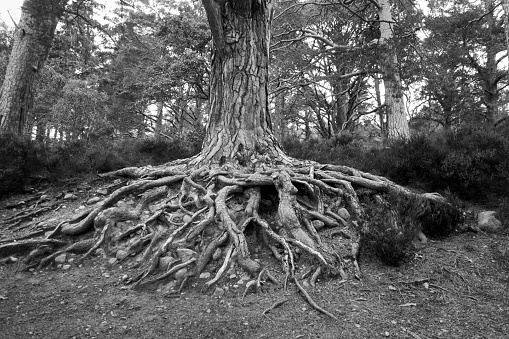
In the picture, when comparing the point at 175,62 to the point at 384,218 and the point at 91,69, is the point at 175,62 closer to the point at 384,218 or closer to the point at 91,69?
the point at 91,69

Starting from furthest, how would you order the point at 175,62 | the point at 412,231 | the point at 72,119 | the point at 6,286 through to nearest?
the point at 72,119 → the point at 175,62 → the point at 412,231 → the point at 6,286

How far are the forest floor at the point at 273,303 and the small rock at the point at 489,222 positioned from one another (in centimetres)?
63

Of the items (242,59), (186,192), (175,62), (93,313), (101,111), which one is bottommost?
(93,313)

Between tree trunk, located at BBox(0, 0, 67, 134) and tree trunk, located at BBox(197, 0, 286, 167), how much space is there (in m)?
3.97

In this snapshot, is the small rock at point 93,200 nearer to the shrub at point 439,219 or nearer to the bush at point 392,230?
the bush at point 392,230

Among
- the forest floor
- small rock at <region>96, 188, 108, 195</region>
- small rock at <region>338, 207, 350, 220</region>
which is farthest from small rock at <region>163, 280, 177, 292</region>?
small rock at <region>96, 188, 108, 195</region>

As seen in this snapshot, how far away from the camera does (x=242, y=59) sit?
554 cm

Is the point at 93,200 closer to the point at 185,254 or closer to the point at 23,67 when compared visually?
the point at 185,254

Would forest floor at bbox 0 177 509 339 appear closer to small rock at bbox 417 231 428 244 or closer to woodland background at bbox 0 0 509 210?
small rock at bbox 417 231 428 244

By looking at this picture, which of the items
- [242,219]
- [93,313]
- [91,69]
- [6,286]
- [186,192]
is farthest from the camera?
[91,69]

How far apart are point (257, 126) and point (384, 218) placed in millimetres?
2606

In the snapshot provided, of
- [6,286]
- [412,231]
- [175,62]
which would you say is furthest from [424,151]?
[175,62]

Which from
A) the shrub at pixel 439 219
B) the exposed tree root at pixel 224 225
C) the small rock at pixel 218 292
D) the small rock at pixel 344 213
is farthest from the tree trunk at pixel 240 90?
the small rock at pixel 218 292

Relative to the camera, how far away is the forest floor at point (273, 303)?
259cm
